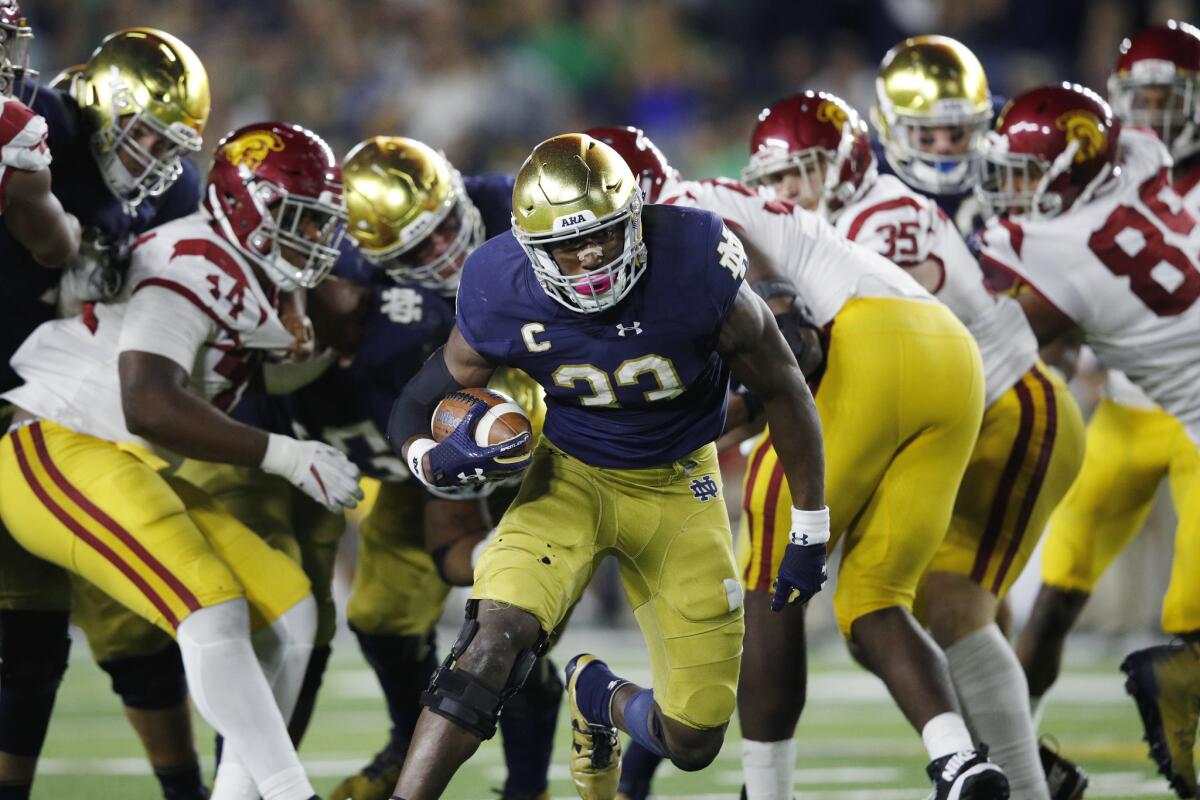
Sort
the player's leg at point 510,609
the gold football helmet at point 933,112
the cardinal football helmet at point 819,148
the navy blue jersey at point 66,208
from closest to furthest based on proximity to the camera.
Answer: the player's leg at point 510,609, the navy blue jersey at point 66,208, the cardinal football helmet at point 819,148, the gold football helmet at point 933,112

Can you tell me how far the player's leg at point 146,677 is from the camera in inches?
174

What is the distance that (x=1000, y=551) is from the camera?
173 inches

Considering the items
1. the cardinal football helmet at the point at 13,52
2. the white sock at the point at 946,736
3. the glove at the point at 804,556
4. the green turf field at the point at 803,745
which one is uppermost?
the cardinal football helmet at the point at 13,52

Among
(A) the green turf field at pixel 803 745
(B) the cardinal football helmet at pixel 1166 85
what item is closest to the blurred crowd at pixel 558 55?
(A) the green turf field at pixel 803 745

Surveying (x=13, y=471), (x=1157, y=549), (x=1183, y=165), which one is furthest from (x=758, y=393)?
(x=1157, y=549)

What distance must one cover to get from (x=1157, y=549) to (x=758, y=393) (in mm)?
5489

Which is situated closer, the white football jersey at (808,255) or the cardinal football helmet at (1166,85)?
the white football jersey at (808,255)

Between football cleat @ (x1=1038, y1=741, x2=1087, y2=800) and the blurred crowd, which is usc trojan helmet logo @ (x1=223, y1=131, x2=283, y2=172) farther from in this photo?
the blurred crowd

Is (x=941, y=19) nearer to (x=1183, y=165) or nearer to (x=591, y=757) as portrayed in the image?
(x=1183, y=165)

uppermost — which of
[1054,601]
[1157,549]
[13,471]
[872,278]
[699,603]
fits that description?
[872,278]

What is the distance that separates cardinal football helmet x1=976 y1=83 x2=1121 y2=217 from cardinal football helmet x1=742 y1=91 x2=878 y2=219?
39 cm

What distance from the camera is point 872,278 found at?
4117 mm

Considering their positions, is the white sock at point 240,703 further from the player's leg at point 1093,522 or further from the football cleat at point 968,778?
the player's leg at point 1093,522

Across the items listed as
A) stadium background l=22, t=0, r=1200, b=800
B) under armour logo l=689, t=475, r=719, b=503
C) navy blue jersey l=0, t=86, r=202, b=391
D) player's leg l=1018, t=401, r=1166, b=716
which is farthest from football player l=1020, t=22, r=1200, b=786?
stadium background l=22, t=0, r=1200, b=800
